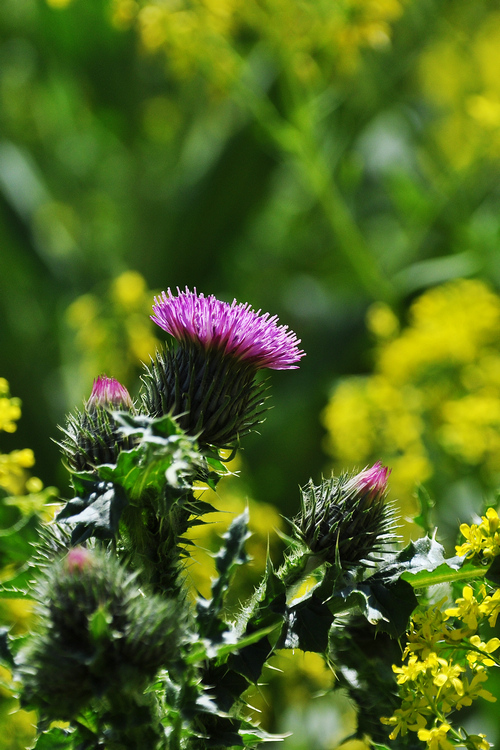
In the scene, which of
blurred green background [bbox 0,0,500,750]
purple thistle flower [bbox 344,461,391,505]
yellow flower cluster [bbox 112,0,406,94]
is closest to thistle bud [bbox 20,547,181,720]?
purple thistle flower [bbox 344,461,391,505]

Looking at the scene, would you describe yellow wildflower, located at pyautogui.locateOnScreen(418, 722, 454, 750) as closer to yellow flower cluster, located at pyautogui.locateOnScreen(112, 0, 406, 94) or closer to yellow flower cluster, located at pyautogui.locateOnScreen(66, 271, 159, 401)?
yellow flower cluster, located at pyautogui.locateOnScreen(66, 271, 159, 401)

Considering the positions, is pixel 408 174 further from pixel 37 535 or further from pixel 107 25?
pixel 37 535

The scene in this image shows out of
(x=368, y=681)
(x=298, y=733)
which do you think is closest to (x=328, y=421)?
(x=298, y=733)

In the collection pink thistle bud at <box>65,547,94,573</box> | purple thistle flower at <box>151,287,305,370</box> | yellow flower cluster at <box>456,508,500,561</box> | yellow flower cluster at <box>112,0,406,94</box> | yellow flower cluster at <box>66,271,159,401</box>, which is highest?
yellow flower cluster at <box>112,0,406,94</box>

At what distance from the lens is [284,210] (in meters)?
4.51

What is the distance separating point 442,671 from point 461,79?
397 cm

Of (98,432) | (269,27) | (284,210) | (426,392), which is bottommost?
(98,432)

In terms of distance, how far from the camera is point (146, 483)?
117 centimetres

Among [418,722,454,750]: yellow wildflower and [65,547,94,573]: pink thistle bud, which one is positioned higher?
[65,547,94,573]: pink thistle bud

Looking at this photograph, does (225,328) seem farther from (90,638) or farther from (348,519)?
(90,638)

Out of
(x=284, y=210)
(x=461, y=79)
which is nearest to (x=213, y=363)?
(x=284, y=210)

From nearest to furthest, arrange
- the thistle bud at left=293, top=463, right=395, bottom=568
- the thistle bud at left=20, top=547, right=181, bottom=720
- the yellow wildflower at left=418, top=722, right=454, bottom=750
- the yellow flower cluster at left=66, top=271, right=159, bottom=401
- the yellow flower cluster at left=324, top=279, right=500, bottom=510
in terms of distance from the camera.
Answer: the thistle bud at left=20, top=547, right=181, bottom=720 → the yellow wildflower at left=418, top=722, right=454, bottom=750 → the thistle bud at left=293, top=463, right=395, bottom=568 → the yellow flower cluster at left=324, top=279, right=500, bottom=510 → the yellow flower cluster at left=66, top=271, right=159, bottom=401

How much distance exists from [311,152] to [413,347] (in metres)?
0.87

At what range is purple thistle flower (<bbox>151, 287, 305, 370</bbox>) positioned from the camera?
4.45 feet
